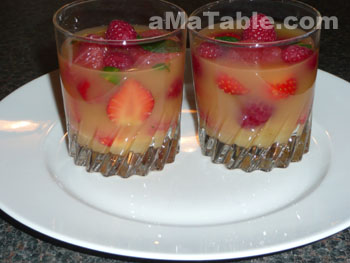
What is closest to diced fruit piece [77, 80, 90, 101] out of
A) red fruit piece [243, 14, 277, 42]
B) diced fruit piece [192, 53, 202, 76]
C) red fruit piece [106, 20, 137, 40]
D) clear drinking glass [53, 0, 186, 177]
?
clear drinking glass [53, 0, 186, 177]

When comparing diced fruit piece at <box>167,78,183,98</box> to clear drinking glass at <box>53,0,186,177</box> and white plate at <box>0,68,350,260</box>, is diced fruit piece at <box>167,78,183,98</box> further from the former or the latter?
white plate at <box>0,68,350,260</box>

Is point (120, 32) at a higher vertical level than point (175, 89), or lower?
higher

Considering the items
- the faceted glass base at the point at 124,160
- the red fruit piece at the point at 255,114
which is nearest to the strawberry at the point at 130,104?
the faceted glass base at the point at 124,160

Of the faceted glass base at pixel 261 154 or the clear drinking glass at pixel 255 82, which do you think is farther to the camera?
the faceted glass base at pixel 261 154

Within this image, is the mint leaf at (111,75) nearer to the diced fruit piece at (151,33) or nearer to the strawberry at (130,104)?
the strawberry at (130,104)

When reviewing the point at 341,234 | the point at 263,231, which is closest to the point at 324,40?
the point at 341,234

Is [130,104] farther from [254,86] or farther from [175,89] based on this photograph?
[254,86]

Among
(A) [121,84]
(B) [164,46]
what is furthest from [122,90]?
(B) [164,46]
